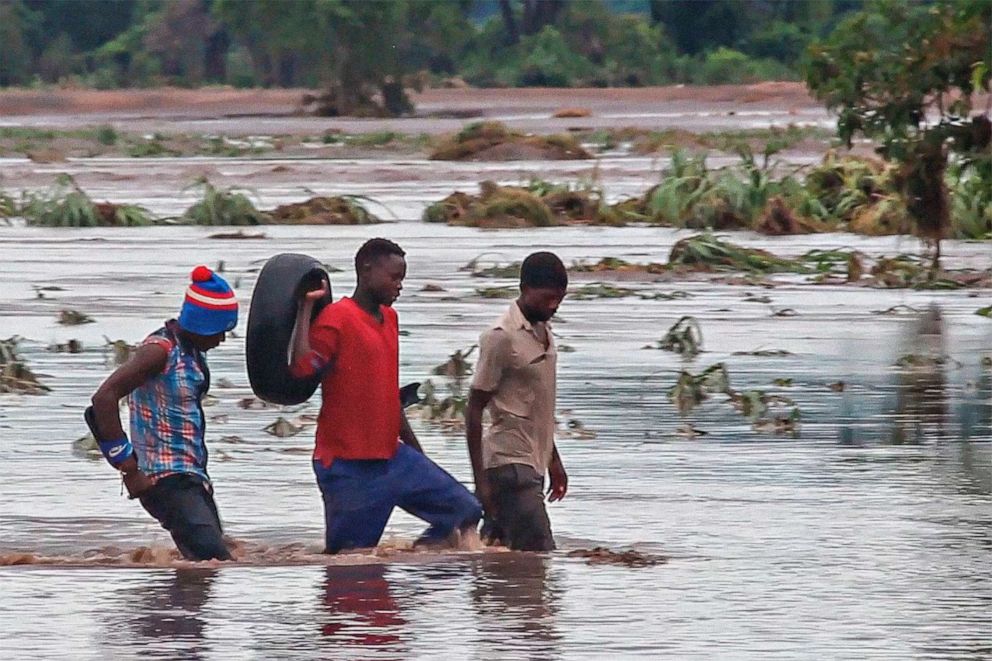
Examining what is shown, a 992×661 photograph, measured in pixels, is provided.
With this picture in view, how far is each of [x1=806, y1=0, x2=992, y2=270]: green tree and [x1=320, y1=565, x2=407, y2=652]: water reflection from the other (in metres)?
15.8

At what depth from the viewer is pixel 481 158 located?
60.3 meters

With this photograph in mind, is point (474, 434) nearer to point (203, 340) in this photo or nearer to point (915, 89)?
point (203, 340)

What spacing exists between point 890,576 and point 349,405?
6.86 feet

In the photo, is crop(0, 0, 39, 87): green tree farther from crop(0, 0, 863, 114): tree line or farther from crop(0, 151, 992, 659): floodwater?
crop(0, 151, 992, 659): floodwater

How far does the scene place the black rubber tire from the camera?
9500 mm

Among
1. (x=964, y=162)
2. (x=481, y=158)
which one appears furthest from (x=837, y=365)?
(x=481, y=158)

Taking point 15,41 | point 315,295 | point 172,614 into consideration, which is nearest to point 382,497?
point 315,295

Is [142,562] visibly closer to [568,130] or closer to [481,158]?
[481,158]

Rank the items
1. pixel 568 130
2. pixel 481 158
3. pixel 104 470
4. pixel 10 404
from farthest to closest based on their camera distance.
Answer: pixel 568 130 < pixel 481 158 < pixel 10 404 < pixel 104 470

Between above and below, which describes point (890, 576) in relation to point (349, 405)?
below

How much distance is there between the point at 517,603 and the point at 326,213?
2951cm

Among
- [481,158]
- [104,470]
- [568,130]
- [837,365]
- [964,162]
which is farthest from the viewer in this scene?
[568,130]

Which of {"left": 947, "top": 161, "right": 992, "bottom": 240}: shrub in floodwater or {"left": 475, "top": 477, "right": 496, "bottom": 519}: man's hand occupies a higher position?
{"left": 475, "top": 477, "right": 496, "bottom": 519}: man's hand

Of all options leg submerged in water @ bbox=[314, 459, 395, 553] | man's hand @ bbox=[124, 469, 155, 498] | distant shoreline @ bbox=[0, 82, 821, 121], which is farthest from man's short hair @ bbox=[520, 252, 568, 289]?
distant shoreline @ bbox=[0, 82, 821, 121]
